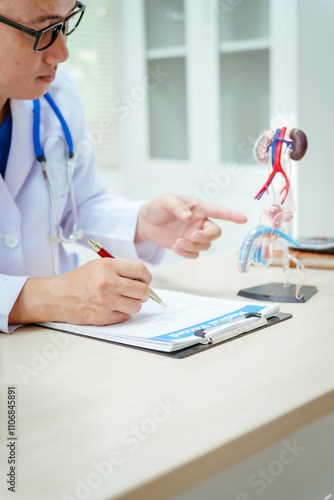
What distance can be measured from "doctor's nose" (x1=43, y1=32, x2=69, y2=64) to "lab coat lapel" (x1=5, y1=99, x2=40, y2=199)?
0.18 m

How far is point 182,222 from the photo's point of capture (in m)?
1.35

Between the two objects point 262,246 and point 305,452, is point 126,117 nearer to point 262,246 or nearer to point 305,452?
point 262,246

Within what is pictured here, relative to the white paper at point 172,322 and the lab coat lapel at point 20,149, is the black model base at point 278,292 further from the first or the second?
the lab coat lapel at point 20,149

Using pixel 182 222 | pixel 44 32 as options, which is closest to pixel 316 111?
pixel 182 222

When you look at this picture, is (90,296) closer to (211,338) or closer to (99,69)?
(211,338)

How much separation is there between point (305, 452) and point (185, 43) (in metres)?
2.87

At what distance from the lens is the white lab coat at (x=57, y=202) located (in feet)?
4.23

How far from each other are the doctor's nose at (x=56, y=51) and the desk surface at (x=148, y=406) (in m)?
0.52

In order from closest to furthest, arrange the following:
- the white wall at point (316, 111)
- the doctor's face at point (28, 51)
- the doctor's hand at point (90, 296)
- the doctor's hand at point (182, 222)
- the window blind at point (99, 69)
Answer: the doctor's hand at point (90, 296) → the doctor's face at point (28, 51) → the doctor's hand at point (182, 222) → the white wall at point (316, 111) → the window blind at point (99, 69)

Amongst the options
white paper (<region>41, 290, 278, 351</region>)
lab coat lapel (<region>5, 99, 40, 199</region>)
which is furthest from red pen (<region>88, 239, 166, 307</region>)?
lab coat lapel (<region>5, 99, 40, 199</region>)

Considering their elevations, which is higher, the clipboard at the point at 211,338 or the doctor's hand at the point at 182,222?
the doctor's hand at the point at 182,222

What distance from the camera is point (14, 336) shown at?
39.2 inches

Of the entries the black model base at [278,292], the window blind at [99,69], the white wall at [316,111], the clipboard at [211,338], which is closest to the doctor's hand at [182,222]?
the black model base at [278,292]

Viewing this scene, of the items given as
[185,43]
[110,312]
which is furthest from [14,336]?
[185,43]
